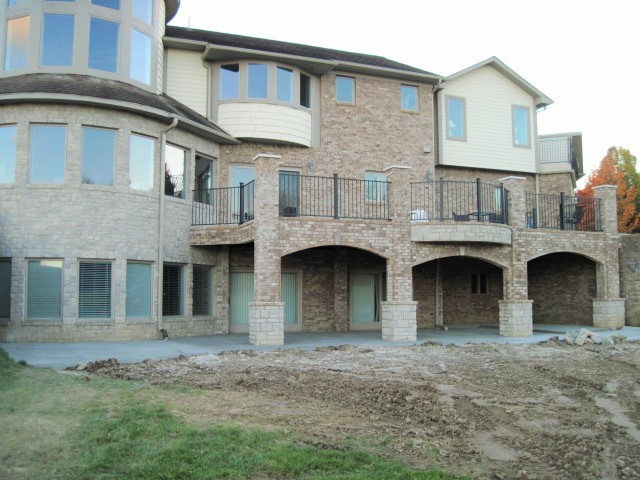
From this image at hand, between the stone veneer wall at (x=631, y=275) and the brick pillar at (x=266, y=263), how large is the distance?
1321 centimetres

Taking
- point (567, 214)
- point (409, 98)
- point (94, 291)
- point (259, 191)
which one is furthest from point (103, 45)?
point (567, 214)

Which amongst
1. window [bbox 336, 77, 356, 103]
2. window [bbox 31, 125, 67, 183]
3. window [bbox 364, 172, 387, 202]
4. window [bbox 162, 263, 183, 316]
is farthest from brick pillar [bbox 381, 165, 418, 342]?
window [bbox 31, 125, 67, 183]

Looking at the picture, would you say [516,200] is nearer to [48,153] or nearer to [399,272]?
[399,272]

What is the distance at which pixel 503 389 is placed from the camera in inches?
397

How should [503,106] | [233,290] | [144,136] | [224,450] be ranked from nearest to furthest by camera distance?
1. [224,450]
2. [144,136]
3. [233,290]
4. [503,106]

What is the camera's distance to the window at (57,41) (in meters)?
17.5

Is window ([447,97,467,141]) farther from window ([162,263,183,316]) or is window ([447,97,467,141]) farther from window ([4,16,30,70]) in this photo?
window ([4,16,30,70])

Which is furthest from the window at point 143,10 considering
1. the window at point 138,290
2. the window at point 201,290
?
the window at point 201,290

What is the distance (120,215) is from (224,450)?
12085mm

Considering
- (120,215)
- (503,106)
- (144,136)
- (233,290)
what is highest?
(503,106)

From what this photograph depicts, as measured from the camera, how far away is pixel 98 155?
1698cm

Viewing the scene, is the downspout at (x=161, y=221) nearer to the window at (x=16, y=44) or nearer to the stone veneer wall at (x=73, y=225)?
the stone veneer wall at (x=73, y=225)

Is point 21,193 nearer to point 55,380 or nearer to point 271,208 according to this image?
point 271,208

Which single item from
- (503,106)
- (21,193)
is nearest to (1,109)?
(21,193)
